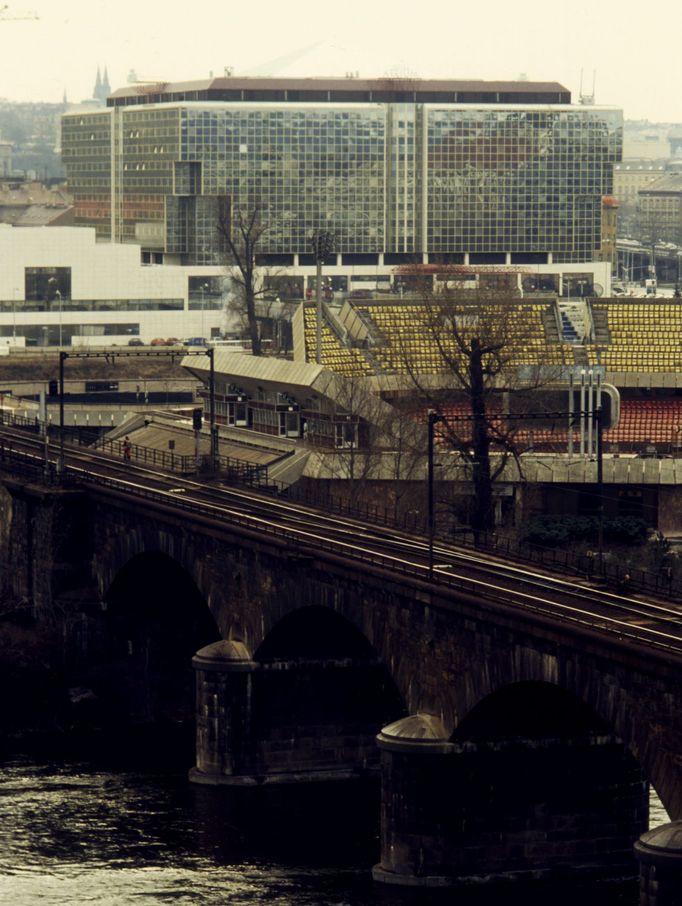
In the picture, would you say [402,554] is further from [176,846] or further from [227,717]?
[176,846]

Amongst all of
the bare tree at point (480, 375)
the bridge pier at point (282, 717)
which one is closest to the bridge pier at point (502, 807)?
the bridge pier at point (282, 717)

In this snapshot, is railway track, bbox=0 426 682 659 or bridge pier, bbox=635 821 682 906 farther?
railway track, bbox=0 426 682 659

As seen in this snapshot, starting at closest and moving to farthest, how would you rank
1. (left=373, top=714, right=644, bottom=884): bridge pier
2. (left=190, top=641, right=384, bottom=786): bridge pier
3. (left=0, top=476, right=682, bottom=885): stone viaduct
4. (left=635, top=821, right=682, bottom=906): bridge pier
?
(left=635, top=821, right=682, bottom=906): bridge pier, (left=0, top=476, right=682, bottom=885): stone viaduct, (left=373, top=714, right=644, bottom=884): bridge pier, (left=190, top=641, right=384, bottom=786): bridge pier

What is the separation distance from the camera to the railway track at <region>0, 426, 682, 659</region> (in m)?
80.1

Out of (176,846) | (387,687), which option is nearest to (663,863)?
(176,846)

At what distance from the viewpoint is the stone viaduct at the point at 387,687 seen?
79438 mm

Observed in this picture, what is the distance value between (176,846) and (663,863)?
27.7m

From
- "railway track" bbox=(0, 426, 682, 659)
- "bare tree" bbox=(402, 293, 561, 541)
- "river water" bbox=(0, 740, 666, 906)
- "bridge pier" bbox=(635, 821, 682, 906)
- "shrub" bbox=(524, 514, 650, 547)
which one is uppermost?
"bare tree" bbox=(402, 293, 561, 541)

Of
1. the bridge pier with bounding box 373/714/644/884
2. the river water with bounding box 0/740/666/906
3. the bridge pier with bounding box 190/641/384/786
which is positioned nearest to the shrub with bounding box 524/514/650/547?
the bridge pier with bounding box 190/641/384/786

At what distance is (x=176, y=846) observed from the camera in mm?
91625

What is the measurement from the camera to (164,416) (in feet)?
559

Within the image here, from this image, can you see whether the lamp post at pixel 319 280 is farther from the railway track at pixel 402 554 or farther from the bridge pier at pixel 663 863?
the bridge pier at pixel 663 863

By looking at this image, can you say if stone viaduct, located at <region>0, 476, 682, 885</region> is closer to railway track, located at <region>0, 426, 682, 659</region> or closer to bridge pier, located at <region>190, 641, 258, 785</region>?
bridge pier, located at <region>190, 641, 258, 785</region>

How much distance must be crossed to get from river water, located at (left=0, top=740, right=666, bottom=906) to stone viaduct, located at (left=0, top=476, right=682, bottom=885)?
7.29 feet
